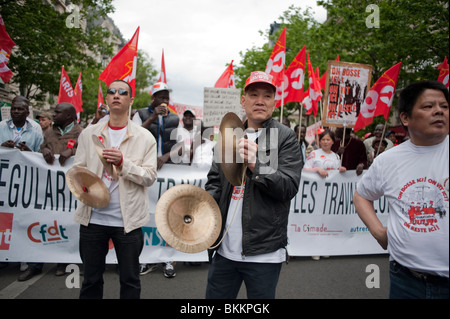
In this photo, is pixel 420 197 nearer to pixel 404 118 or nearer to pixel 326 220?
pixel 404 118

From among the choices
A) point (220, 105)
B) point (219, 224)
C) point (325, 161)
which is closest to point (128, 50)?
point (220, 105)

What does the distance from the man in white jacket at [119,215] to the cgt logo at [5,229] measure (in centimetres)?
229

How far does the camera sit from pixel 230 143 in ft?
6.07

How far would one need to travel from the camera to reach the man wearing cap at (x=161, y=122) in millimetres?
4648

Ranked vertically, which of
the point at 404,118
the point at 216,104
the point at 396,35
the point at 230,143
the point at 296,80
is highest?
the point at 396,35

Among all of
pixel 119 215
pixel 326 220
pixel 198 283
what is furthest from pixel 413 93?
pixel 326 220

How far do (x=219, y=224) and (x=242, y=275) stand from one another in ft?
1.54

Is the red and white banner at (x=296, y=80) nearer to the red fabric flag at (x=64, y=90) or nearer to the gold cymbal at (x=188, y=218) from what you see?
the red fabric flag at (x=64, y=90)

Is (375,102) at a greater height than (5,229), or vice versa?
(375,102)

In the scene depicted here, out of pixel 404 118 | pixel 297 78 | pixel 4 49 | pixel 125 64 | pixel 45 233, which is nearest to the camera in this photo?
pixel 404 118

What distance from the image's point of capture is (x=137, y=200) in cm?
291

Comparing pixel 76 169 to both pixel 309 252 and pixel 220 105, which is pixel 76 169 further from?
pixel 309 252

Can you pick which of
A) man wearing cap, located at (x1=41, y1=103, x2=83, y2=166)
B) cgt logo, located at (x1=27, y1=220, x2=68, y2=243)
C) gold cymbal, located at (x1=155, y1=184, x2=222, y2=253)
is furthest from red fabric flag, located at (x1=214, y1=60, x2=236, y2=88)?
gold cymbal, located at (x1=155, y1=184, x2=222, y2=253)

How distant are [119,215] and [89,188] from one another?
0.32 metres
